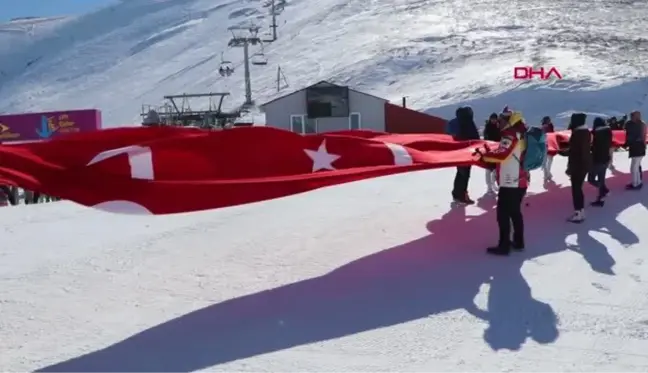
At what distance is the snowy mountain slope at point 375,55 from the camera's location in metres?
49.6

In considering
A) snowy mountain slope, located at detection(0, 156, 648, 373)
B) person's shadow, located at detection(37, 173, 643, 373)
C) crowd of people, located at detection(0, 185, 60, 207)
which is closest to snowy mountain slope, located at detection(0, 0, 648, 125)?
crowd of people, located at detection(0, 185, 60, 207)

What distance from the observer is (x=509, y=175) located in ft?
20.5

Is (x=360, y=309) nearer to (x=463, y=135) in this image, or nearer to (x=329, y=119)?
(x=463, y=135)

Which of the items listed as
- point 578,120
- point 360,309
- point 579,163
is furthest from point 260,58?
point 360,309

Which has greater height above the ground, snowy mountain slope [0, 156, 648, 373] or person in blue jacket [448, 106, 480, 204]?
person in blue jacket [448, 106, 480, 204]

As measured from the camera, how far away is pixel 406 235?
7.21 meters

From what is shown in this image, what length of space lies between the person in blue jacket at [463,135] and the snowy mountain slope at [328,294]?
1.43 feet

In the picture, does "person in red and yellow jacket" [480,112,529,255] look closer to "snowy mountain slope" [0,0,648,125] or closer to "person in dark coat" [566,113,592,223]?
"person in dark coat" [566,113,592,223]

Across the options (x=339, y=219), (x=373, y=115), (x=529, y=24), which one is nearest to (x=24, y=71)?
(x=529, y=24)

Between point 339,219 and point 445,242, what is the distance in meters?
1.65

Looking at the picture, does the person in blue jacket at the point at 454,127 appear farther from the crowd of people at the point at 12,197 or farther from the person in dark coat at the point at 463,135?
the crowd of people at the point at 12,197

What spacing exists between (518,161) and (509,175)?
15 centimetres

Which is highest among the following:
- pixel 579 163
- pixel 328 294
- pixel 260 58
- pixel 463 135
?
pixel 260 58

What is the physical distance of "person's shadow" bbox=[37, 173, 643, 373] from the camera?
14.5ft
